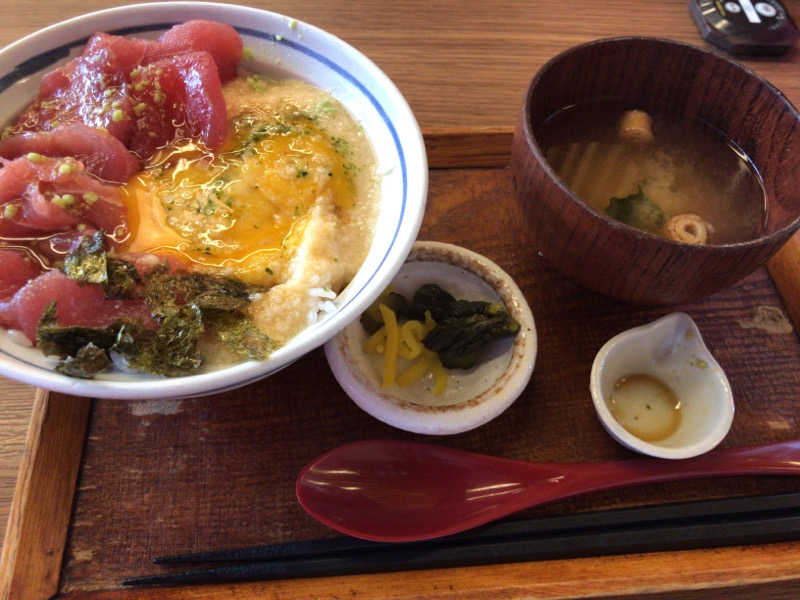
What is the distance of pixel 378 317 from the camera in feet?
5.23

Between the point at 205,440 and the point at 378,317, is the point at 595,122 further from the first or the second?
the point at 205,440

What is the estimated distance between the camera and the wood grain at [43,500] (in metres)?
1.26

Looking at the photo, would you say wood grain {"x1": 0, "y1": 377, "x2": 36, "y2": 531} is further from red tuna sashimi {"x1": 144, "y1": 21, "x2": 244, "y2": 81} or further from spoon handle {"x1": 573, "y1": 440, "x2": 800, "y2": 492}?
spoon handle {"x1": 573, "y1": 440, "x2": 800, "y2": 492}

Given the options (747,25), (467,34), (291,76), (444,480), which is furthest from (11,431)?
(747,25)

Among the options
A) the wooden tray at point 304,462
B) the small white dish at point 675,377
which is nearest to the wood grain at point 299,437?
the wooden tray at point 304,462

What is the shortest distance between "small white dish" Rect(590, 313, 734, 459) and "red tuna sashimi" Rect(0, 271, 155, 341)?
1.09m

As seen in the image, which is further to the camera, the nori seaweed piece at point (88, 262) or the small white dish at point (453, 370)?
the small white dish at point (453, 370)

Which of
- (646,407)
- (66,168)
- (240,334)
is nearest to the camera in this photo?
(240,334)

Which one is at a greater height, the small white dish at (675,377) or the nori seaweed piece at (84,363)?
the nori seaweed piece at (84,363)

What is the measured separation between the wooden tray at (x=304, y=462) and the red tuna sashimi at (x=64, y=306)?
1.13ft

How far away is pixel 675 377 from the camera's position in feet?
5.22

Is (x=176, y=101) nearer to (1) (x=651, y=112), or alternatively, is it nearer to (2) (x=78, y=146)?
(2) (x=78, y=146)

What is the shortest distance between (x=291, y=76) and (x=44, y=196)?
0.77 m

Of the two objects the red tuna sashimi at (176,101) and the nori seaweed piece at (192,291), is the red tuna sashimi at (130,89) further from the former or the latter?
the nori seaweed piece at (192,291)
